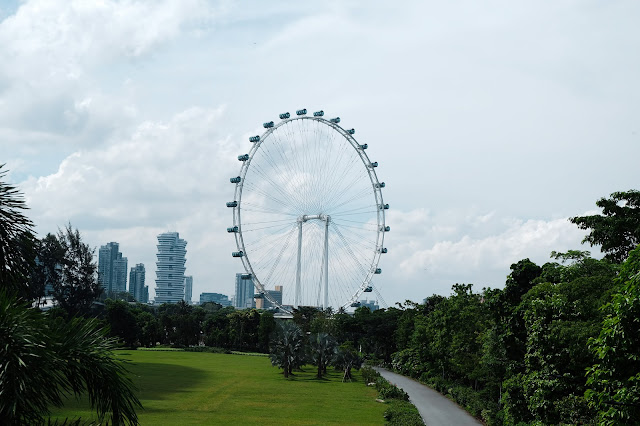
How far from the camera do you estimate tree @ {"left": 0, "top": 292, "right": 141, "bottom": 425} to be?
7559mm

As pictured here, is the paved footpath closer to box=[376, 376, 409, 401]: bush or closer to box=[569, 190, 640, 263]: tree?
box=[376, 376, 409, 401]: bush

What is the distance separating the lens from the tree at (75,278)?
85250 mm

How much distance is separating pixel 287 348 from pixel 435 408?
862 inches

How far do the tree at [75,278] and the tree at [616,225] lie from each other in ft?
236

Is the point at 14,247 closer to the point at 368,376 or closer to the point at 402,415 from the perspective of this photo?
the point at 402,415

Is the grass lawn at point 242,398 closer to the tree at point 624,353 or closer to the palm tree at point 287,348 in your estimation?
the palm tree at point 287,348

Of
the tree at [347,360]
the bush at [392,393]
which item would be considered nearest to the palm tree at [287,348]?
Answer: the tree at [347,360]

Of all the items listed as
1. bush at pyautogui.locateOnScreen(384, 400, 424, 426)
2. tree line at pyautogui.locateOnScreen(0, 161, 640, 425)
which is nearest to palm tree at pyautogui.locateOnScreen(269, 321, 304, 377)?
tree line at pyautogui.locateOnScreen(0, 161, 640, 425)

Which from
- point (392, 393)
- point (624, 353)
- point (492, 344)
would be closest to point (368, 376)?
point (392, 393)

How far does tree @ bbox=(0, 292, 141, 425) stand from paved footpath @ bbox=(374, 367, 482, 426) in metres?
28.8

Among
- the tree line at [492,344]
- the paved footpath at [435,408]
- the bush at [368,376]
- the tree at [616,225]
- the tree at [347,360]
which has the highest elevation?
the tree at [616,225]

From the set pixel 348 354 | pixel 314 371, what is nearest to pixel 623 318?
pixel 348 354

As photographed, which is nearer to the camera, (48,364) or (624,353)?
(48,364)

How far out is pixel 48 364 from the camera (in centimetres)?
791
